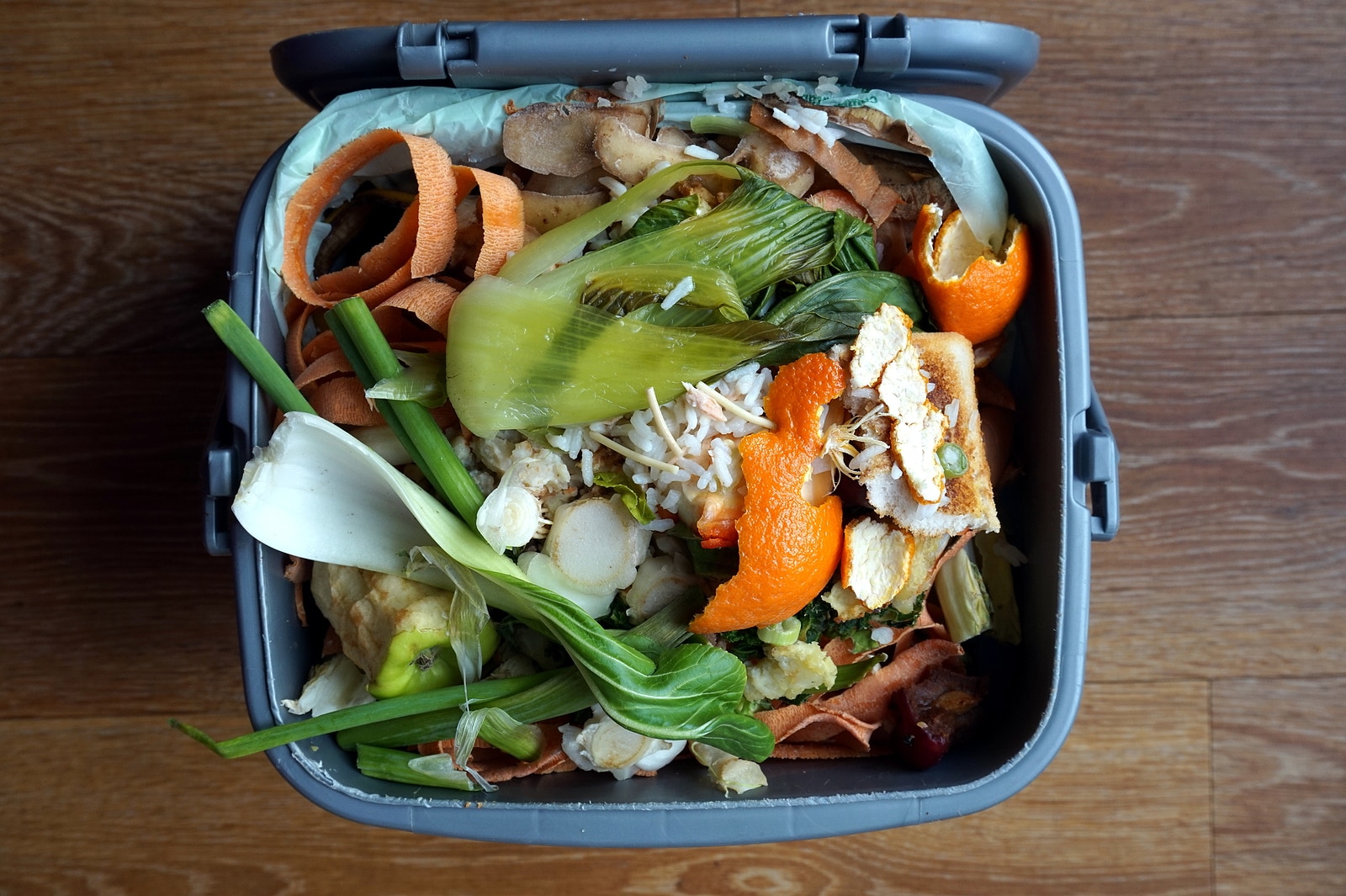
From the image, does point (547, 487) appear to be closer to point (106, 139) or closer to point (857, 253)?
point (857, 253)

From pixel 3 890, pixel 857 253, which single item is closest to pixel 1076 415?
pixel 857 253

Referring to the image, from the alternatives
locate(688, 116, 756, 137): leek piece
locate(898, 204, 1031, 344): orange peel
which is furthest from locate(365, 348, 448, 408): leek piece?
locate(898, 204, 1031, 344): orange peel

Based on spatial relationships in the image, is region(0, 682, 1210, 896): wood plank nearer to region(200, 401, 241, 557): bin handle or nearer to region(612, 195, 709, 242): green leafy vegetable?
region(200, 401, 241, 557): bin handle

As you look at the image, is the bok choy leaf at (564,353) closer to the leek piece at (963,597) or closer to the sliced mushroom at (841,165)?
the sliced mushroom at (841,165)

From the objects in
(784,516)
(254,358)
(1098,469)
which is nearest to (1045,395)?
(1098,469)

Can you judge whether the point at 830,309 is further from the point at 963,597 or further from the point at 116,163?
the point at 116,163

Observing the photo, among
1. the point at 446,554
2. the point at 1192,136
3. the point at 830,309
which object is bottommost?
the point at 446,554

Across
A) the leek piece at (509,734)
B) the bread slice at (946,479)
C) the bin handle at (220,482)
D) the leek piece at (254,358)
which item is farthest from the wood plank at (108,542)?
the bread slice at (946,479)
